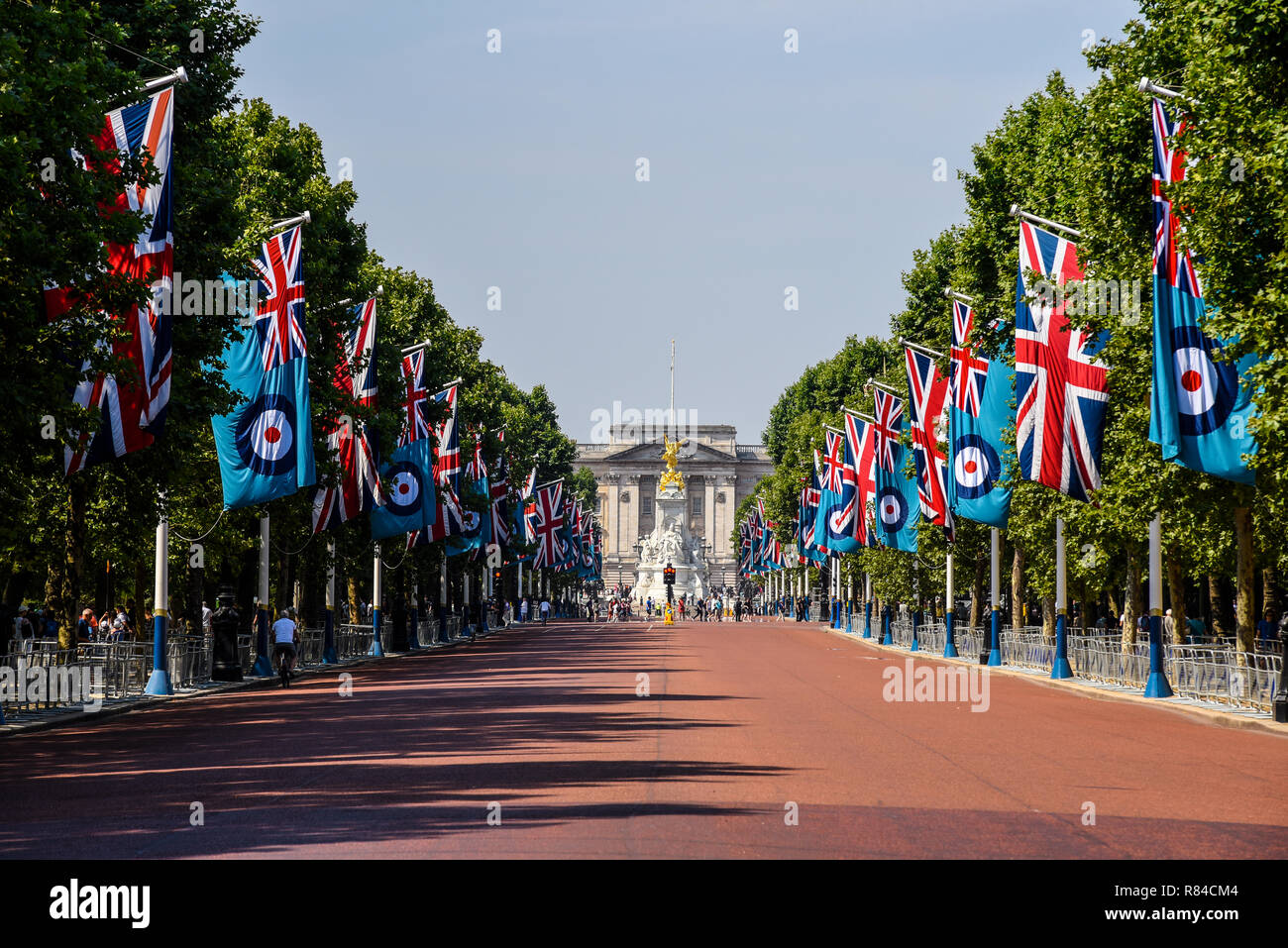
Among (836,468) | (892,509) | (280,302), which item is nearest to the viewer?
(280,302)

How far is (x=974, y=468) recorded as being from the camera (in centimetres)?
4125

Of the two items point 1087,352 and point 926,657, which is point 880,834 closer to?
point 1087,352

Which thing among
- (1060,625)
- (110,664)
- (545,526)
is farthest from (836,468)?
(110,664)

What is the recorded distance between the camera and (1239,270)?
24.3 metres

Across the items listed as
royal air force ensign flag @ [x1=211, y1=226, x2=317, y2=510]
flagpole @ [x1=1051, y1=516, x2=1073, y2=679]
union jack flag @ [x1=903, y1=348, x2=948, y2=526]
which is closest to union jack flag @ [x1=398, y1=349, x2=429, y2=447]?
union jack flag @ [x1=903, y1=348, x2=948, y2=526]

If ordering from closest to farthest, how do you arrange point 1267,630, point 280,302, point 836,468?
point 280,302
point 1267,630
point 836,468

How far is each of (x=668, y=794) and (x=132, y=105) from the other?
14.0 meters

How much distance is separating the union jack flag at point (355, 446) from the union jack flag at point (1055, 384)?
16461mm

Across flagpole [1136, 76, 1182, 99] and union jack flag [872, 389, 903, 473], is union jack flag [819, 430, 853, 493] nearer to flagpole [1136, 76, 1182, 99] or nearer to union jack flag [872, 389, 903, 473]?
union jack flag [872, 389, 903, 473]

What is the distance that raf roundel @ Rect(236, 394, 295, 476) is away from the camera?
1294 inches

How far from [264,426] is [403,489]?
51.3 feet

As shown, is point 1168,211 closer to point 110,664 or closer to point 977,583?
point 110,664
